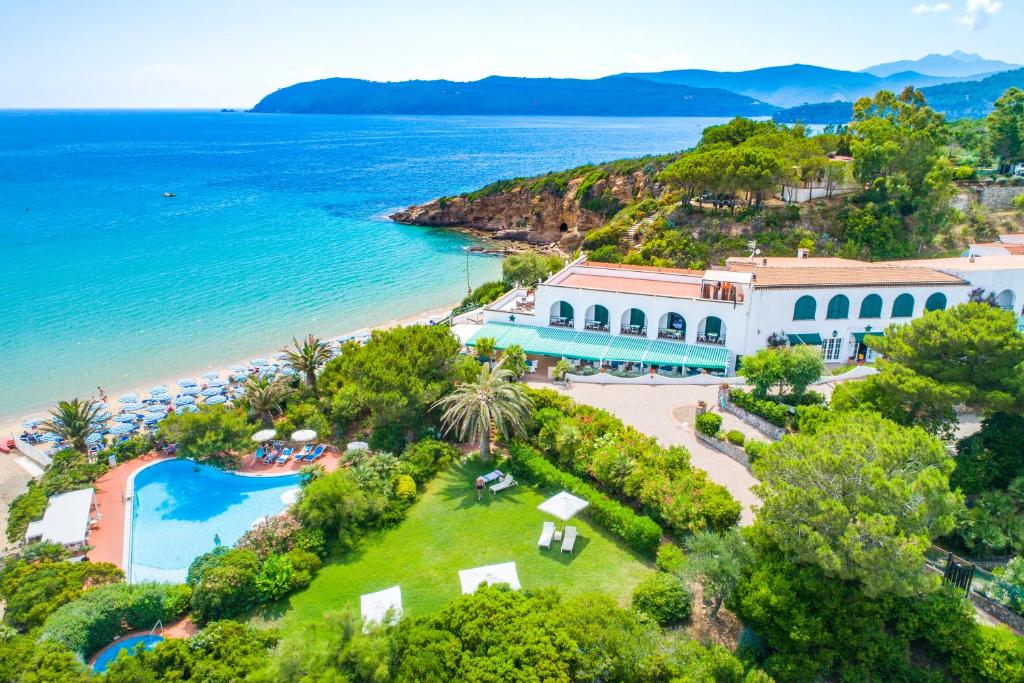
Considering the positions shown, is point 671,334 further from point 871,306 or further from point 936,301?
point 936,301

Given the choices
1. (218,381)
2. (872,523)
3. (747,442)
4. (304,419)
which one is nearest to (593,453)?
(747,442)

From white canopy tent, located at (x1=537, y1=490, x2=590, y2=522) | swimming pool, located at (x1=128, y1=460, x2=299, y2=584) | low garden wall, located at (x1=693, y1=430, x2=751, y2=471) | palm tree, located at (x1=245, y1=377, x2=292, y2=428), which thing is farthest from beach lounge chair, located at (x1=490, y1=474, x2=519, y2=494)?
palm tree, located at (x1=245, y1=377, x2=292, y2=428)

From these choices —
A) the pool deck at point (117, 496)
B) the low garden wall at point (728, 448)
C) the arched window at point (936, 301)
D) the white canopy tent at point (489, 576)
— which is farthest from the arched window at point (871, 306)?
the pool deck at point (117, 496)

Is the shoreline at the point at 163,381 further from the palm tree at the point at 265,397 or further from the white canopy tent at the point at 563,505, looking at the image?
the white canopy tent at the point at 563,505

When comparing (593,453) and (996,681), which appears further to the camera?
(593,453)

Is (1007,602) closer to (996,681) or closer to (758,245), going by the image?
(996,681)

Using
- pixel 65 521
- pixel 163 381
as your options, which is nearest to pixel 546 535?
pixel 65 521

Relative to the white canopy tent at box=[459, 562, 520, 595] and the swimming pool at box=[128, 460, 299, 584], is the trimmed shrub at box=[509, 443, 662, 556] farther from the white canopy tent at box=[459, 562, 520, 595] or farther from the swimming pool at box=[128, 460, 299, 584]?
the swimming pool at box=[128, 460, 299, 584]
